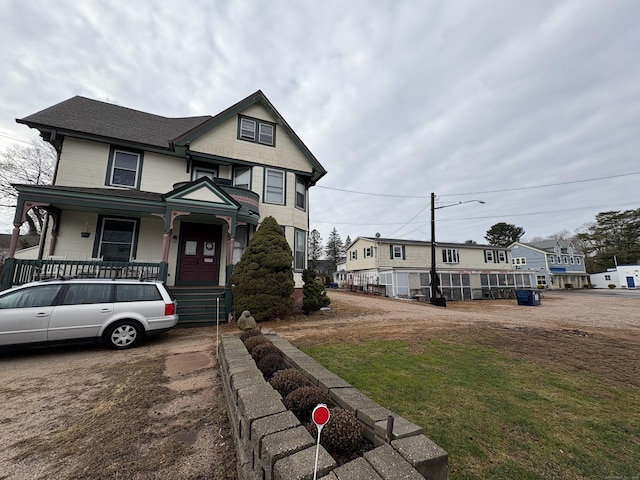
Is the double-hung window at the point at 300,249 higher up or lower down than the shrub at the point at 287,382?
higher up

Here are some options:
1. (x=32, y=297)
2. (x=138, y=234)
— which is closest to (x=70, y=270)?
(x=138, y=234)

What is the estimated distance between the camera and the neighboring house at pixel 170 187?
9.09m

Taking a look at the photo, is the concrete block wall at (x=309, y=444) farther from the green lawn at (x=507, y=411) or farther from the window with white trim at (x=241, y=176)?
the window with white trim at (x=241, y=176)

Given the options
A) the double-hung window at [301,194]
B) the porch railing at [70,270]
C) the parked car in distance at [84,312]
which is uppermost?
the double-hung window at [301,194]

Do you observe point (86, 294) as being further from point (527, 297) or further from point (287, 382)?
point (527, 297)

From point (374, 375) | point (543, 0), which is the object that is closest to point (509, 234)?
point (543, 0)

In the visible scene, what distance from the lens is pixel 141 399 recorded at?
3.36 m

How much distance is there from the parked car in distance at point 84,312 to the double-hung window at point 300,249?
21.8 feet

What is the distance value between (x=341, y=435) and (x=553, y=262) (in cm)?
5326

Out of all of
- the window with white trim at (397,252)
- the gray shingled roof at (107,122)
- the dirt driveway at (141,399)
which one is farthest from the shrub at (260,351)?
the window with white trim at (397,252)

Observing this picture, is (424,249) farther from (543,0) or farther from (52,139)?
(52,139)

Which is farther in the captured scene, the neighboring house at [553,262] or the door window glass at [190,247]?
the neighboring house at [553,262]

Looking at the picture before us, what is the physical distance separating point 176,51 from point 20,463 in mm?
11791

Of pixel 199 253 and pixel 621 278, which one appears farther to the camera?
pixel 621 278
